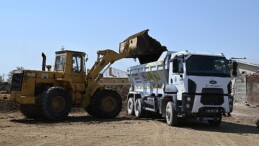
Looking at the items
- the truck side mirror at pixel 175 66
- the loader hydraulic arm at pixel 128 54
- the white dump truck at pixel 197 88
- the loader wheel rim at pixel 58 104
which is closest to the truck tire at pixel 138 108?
the loader hydraulic arm at pixel 128 54

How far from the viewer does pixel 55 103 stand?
17422 millimetres

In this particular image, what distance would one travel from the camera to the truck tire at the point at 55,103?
1689cm

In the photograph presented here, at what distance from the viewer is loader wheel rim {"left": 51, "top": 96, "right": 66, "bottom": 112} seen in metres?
17.3

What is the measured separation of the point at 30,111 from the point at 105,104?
11.7 feet

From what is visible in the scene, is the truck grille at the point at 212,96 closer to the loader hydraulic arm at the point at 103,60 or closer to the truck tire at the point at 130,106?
the loader hydraulic arm at the point at 103,60

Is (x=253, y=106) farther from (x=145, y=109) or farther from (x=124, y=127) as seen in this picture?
(x=124, y=127)

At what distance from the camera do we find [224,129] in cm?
1548

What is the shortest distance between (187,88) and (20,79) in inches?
292

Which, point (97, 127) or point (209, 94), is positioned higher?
point (209, 94)

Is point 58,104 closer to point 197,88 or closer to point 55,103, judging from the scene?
point 55,103

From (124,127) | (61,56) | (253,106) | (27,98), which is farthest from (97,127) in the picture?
(253,106)

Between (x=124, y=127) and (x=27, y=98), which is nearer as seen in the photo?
(x=124, y=127)

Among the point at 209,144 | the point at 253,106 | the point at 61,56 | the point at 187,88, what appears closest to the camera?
the point at 209,144

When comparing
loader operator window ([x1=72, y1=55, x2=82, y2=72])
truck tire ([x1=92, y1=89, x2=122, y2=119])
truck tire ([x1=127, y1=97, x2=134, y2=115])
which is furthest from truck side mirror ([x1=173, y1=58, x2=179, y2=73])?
truck tire ([x1=127, y1=97, x2=134, y2=115])
